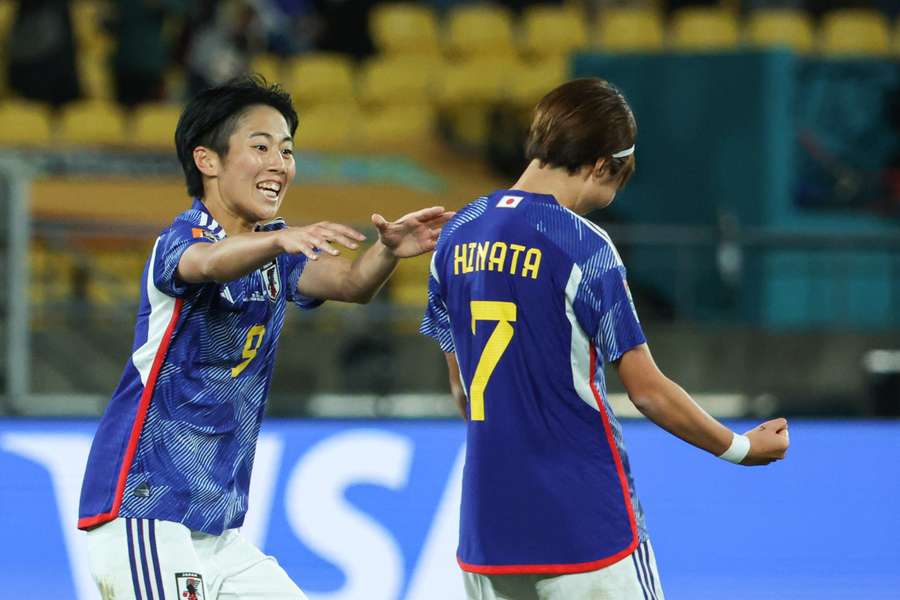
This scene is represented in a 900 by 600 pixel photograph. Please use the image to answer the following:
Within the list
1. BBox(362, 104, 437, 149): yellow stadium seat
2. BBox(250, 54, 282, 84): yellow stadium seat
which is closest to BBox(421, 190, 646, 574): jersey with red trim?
BBox(362, 104, 437, 149): yellow stadium seat

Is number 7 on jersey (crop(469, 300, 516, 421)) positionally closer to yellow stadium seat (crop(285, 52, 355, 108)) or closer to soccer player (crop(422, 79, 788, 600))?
soccer player (crop(422, 79, 788, 600))

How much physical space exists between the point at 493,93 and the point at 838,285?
478 centimetres

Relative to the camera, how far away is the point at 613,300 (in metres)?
3.53

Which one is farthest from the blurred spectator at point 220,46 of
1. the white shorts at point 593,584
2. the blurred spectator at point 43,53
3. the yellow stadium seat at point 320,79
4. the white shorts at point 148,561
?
the white shorts at point 593,584

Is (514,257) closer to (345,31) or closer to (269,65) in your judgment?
(269,65)

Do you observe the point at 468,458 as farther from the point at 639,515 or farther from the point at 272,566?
the point at 272,566

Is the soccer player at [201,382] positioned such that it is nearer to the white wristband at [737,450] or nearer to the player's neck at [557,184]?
the player's neck at [557,184]

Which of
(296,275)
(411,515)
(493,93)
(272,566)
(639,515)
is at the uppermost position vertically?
(493,93)

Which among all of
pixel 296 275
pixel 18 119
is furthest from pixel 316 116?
pixel 296 275

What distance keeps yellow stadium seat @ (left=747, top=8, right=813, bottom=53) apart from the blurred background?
33 mm

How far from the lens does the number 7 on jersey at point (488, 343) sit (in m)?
3.60

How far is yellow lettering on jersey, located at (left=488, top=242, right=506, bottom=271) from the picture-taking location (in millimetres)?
3609

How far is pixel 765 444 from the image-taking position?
373 cm

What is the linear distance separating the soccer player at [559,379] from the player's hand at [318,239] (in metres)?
0.33
